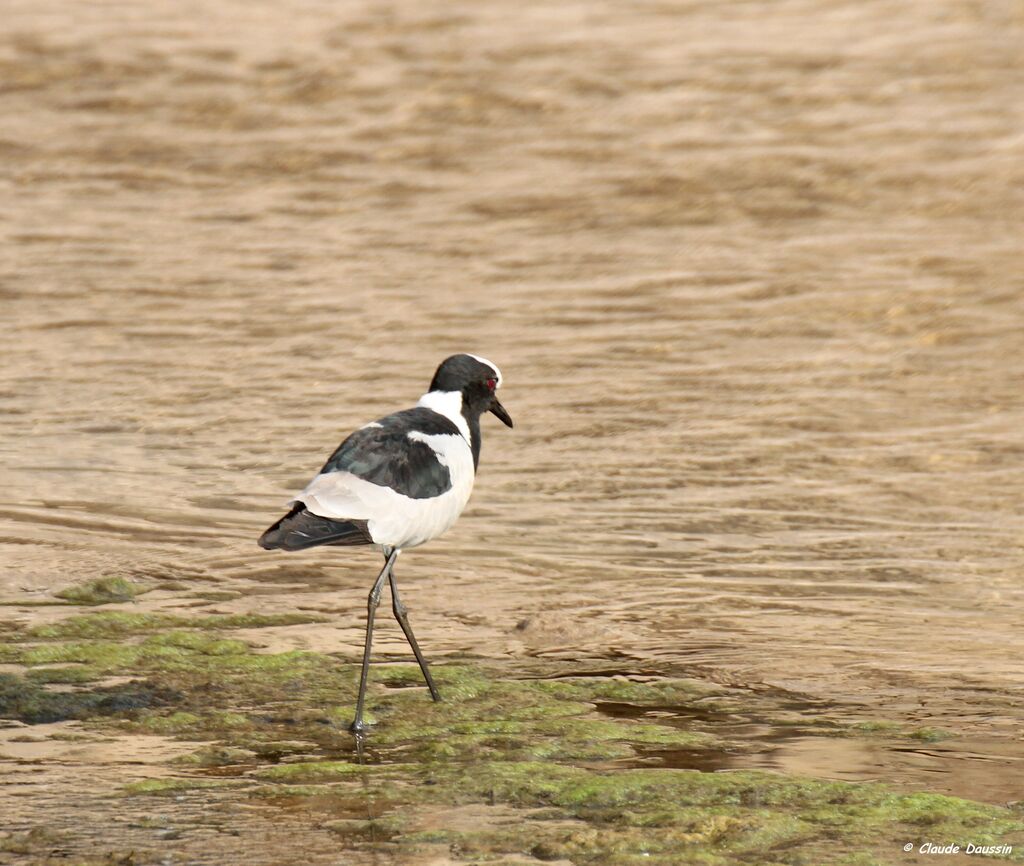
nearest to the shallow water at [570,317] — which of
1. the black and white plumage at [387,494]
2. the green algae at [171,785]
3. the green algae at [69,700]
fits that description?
the green algae at [69,700]

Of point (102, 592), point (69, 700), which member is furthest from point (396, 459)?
point (102, 592)

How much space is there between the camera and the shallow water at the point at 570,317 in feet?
25.6

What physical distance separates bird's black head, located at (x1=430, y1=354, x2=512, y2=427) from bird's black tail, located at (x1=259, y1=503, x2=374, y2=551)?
1.00 metres

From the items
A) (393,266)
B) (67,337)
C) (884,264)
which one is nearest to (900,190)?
(884,264)

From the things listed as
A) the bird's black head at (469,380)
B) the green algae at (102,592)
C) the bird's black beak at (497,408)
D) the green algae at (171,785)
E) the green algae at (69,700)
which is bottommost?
the green algae at (102,592)

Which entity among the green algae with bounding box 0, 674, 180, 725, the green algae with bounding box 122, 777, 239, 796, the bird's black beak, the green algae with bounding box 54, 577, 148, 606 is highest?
the bird's black beak

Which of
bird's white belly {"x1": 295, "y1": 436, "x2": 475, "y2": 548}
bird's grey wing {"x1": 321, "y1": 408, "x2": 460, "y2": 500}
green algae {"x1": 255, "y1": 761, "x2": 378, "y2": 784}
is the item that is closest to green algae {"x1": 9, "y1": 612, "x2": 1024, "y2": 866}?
green algae {"x1": 255, "y1": 761, "x2": 378, "y2": 784}

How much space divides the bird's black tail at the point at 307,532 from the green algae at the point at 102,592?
5.30ft

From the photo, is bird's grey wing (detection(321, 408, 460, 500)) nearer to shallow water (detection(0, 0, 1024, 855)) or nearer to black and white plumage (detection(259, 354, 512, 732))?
black and white plumage (detection(259, 354, 512, 732))

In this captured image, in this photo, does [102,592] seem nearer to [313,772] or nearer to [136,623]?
[136,623]

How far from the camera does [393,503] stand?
6379 mm

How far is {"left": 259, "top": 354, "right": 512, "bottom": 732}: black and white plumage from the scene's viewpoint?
20.5ft

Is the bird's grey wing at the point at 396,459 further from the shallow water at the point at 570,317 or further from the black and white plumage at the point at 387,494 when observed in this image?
the shallow water at the point at 570,317

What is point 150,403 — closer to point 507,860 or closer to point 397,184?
point 397,184
